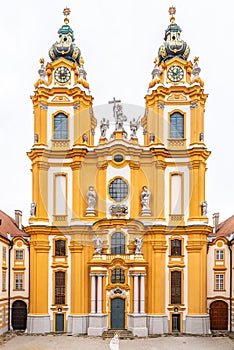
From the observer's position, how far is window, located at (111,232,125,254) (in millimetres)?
37250

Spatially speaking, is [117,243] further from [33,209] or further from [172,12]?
[172,12]

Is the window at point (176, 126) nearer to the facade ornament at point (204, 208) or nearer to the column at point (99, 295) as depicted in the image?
the facade ornament at point (204, 208)

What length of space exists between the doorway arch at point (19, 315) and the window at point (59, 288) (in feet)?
10.0

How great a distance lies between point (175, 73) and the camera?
1599 inches

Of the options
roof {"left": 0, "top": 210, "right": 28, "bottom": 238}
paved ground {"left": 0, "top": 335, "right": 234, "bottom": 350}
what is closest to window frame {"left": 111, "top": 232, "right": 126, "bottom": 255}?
paved ground {"left": 0, "top": 335, "right": 234, "bottom": 350}

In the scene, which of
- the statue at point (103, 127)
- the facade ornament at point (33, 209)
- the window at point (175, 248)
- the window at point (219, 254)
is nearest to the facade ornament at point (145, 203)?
the window at point (175, 248)

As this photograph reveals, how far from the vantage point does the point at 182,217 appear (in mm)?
38594

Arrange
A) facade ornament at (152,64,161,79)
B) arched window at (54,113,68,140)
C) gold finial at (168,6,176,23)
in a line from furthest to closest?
1. gold finial at (168,6,176,23)
2. facade ornament at (152,64,161,79)
3. arched window at (54,113,68,140)

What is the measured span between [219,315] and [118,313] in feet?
28.1

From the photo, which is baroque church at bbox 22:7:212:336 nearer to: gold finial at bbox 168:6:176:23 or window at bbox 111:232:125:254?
window at bbox 111:232:125:254

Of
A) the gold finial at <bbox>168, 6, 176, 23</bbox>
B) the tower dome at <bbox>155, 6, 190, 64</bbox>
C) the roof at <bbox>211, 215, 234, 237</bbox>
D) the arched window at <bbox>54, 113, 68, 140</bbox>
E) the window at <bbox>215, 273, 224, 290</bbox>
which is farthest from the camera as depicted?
the gold finial at <bbox>168, 6, 176, 23</bbox>

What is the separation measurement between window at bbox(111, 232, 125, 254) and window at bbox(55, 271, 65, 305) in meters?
4.76

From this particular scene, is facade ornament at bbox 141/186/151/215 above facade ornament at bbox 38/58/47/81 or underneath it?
underneath

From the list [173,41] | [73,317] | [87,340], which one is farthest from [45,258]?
[173,41]
